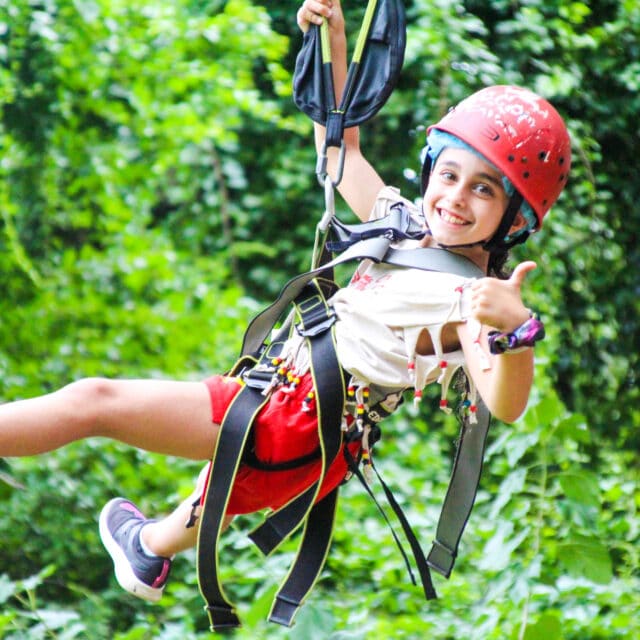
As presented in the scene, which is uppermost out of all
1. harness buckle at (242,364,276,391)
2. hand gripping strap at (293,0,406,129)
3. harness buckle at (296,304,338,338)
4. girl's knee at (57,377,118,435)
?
hand gripping strap at (293,0,406,129)

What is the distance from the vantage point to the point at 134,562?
9.45 feet

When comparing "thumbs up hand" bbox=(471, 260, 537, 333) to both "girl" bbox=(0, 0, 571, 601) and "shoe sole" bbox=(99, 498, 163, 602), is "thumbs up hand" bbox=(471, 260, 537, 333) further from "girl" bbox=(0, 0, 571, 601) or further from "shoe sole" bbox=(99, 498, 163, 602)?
"shoe sole" bbox=(99, 498, 163, 602)

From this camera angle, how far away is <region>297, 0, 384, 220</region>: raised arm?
9.23 feet

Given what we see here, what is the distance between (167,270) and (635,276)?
233 cm

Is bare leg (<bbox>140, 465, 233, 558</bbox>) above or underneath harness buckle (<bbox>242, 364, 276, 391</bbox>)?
underneath

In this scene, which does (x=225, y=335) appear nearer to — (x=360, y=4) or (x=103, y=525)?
(x=360, y=4)

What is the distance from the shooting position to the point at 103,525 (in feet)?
9.86

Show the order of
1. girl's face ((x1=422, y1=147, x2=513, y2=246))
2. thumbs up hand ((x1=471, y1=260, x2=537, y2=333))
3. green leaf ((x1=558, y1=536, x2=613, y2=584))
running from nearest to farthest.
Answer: thumbs up hand ((x1=471, y1=260, x2=537, y2=333)) → girl's face ((x1=422, y1=147, x2=513, y2=246)) → green leaf ((x1=558, y1=536, x2=613, y2=584))

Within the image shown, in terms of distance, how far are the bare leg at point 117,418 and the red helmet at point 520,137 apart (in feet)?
2.54

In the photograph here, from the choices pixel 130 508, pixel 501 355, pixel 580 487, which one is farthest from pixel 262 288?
pixel 501 355

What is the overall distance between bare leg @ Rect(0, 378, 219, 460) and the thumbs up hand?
2.38 ft

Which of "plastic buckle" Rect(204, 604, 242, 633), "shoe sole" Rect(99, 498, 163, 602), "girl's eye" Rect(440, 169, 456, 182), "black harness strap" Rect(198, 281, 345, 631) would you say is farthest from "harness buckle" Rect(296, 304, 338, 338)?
"shoe sole" Rect(99, 498, 163, 602)

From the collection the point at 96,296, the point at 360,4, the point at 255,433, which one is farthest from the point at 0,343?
the point at 255,433

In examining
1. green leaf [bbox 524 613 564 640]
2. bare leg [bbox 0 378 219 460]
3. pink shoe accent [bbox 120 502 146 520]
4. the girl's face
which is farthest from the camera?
green leaf [bbox 524 613 564 640]
